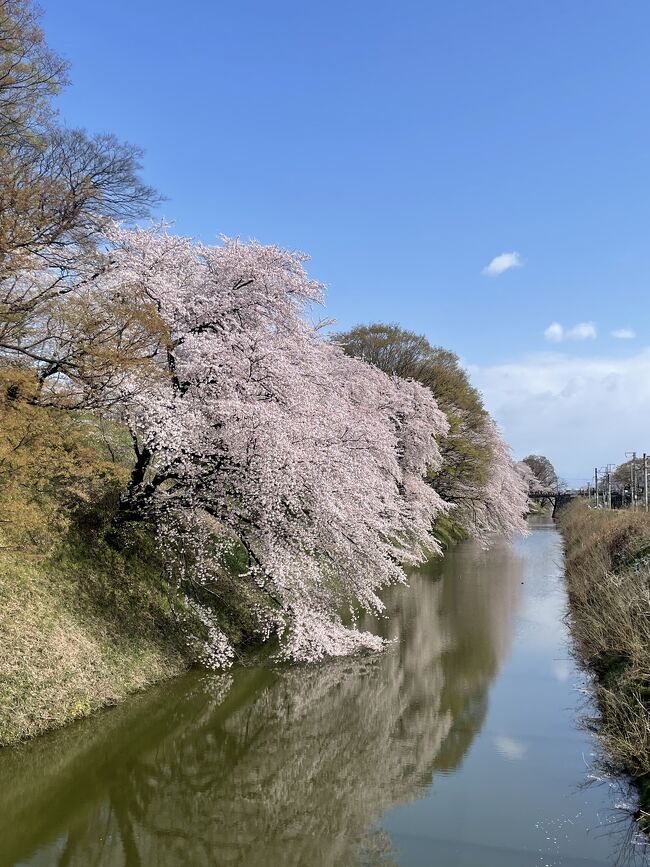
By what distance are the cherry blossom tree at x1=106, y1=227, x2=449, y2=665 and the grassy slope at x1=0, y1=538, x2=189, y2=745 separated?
110cm

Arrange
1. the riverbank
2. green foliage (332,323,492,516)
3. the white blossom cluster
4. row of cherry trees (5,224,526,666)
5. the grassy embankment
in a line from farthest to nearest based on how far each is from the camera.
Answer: green foliage (332,323,492,516), the white blossom cluster, row of cherry trees (5,224,526,666), the grassy embankment, the riverbank

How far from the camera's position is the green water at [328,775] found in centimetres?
766

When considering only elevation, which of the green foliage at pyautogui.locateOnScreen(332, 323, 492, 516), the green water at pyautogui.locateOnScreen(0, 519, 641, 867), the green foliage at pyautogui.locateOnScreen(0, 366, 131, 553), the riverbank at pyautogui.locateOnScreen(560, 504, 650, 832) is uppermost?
the green foliage at pyautogui.locateOnScreen(332, 323, 492, 516)

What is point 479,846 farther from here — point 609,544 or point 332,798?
point 609,544

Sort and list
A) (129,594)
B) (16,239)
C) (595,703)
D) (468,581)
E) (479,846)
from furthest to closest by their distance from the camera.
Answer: (468,581)
(129,594)
(595,703)
(16,239)
(479,846)

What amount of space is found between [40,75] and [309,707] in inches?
565

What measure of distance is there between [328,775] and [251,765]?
116 cm

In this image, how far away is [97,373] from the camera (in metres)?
11.3

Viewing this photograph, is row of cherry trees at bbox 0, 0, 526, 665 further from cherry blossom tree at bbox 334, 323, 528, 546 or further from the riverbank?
cherry blossom tree at bbox 334, 323, 528, 546

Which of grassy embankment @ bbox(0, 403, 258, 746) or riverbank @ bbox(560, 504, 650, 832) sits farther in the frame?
grassy embankment @ bbox(0, 403, 258, 746)

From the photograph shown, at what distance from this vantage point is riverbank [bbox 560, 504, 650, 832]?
8758mm

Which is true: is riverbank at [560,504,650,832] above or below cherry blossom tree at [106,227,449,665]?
below

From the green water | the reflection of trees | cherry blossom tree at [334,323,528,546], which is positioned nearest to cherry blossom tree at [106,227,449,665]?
the reflection of trees

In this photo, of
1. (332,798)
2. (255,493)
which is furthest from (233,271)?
(332,798)
